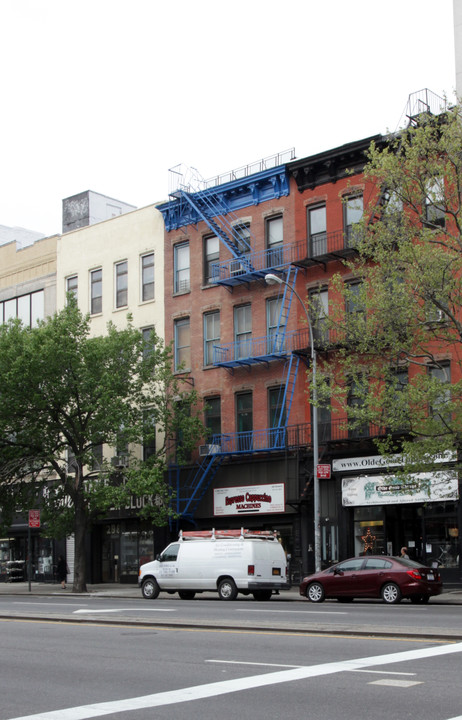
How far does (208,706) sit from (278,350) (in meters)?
26.9

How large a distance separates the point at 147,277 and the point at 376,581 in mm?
21263

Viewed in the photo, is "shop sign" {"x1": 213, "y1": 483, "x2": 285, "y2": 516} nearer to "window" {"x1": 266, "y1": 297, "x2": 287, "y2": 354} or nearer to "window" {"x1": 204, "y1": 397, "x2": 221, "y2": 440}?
"window" {"x1": 204, "y1": 397, "x2": 221, "y2": 440}

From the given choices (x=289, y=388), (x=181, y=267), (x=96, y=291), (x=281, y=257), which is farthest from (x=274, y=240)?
(x=96, y=291)

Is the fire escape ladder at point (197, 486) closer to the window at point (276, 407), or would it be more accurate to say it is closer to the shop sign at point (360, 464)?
the window at point (276, 407)

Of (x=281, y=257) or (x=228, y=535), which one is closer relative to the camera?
(x=228, y=535)

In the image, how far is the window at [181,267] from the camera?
129 ft

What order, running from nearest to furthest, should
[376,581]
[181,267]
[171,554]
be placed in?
[376,581], [171,554], [181,267]

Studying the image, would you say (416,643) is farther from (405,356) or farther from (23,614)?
(405,356)

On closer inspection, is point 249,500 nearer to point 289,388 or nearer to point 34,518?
point 289,388

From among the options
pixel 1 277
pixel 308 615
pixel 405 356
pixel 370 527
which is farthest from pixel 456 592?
pixel 1 277

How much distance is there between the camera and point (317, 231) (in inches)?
1369

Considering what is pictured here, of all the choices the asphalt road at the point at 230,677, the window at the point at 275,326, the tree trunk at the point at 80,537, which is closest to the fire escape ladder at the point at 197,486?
the tree trunk at the point at 80,537

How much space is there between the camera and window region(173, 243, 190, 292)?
39.4 metres

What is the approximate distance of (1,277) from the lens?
159ft
